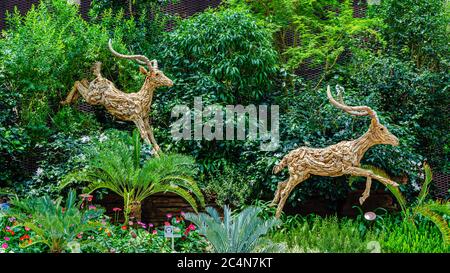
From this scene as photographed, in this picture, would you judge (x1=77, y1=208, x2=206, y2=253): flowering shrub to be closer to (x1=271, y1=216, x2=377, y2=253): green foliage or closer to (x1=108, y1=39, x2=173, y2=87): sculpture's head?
(x1=271, y1=216, x2=377, y2=253): green foliage

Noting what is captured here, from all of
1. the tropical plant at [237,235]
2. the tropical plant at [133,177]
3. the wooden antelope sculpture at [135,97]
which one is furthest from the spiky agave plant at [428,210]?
the wooden antelope sculpture at [135,97]

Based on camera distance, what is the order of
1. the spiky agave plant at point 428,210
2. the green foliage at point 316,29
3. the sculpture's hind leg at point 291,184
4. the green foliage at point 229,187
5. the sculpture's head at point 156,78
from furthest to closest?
the green foliage at point 316,29 → the sculpture's head at point 156,78 → the green foliage at point 229,187 → the sculpture's hind leg at point 291,184 → the spiky agave plant at point 428,210

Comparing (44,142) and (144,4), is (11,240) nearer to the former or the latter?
(44,142)

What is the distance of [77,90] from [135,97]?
1315 millimetres

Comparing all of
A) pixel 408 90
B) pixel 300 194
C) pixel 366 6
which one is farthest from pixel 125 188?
pixel 366 6

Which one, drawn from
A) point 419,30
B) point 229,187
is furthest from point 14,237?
point 419,30

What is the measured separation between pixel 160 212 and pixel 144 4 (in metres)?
5.21

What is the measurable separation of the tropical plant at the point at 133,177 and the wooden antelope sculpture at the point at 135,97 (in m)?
1.07

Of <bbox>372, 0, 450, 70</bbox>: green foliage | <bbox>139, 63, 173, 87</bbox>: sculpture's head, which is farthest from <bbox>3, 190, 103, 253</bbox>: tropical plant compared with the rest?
<bbox>372, 0, 450, 70</bbox>: green foliage

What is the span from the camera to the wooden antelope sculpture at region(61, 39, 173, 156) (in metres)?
10.8

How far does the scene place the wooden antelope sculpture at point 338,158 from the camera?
9.36 meters

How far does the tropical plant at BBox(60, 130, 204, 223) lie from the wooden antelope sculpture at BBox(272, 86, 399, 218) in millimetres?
1369

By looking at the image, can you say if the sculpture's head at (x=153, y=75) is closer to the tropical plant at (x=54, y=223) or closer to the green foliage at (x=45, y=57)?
the green foliage at (x=45, y=57)

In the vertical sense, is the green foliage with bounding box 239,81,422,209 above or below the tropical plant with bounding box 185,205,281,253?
above
